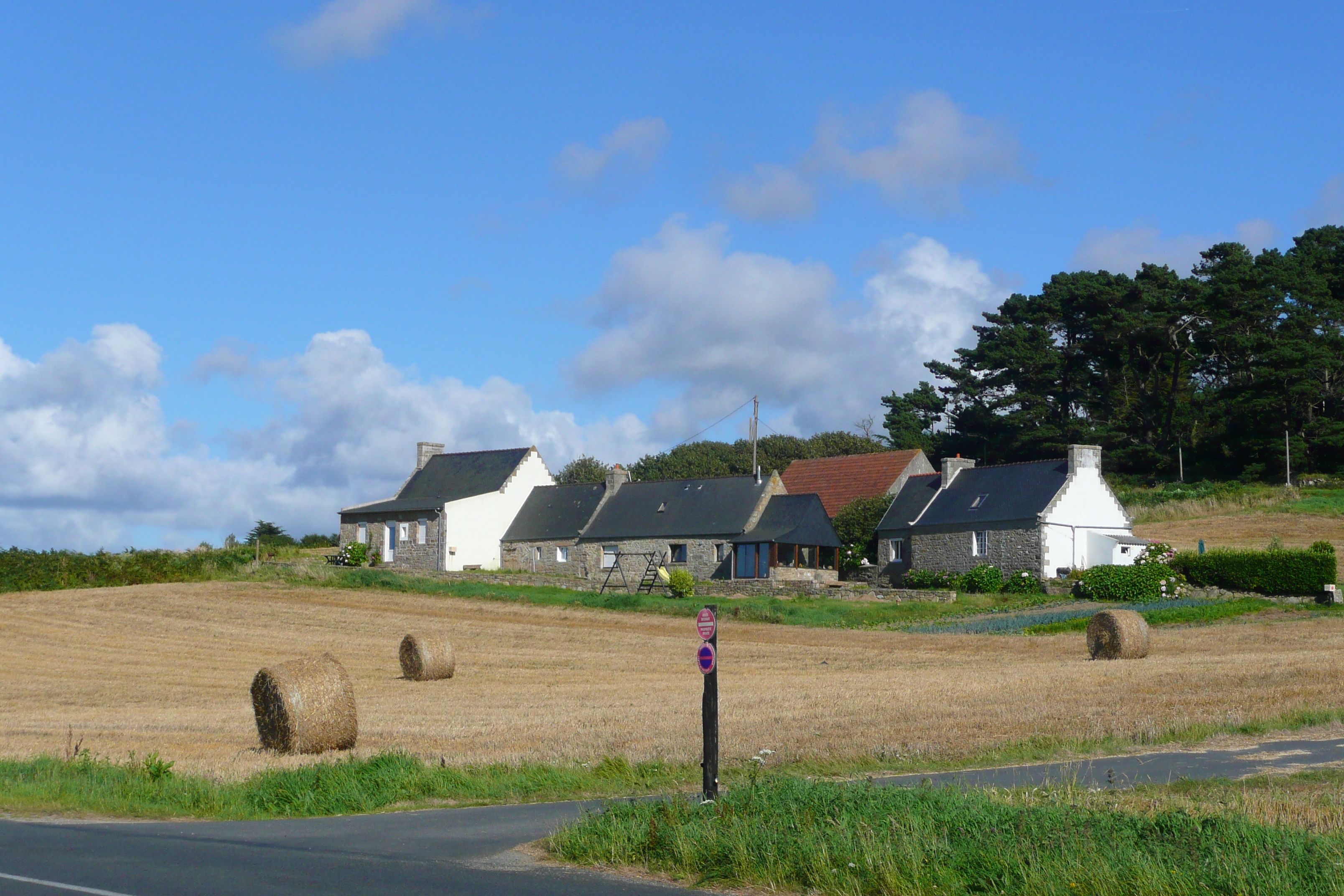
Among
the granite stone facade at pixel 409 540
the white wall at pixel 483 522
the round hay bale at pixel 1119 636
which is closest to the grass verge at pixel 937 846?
the round hay bale at pixel 1119 636

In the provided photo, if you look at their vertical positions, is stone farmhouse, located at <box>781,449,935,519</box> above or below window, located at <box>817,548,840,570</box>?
above

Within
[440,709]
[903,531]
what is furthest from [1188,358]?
[440,709]

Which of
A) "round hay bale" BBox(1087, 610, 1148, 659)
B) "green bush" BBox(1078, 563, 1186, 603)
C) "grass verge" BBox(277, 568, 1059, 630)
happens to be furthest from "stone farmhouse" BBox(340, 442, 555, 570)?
"round hay bale" BBox(1087, 610, 1148, 659)

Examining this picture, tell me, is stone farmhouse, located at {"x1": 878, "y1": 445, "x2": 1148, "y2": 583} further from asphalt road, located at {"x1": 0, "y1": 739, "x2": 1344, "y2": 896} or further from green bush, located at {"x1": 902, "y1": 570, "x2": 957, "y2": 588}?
asphalt road, located at {"x1": 0, "y1": 739, "x2": 1344, "y2": 896}

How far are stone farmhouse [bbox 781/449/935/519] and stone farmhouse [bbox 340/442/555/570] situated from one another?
43.1ft

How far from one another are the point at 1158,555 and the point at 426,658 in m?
30.9

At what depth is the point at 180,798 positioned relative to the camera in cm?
1306

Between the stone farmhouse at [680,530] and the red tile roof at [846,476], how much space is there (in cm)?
495

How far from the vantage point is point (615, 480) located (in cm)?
6444

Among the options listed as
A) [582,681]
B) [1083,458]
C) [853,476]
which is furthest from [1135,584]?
[582,681]

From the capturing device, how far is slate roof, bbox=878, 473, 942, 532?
191 feet

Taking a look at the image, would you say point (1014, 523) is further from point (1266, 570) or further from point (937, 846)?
point (937, 846)

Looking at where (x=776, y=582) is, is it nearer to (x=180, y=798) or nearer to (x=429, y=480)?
(x=429, y=480)

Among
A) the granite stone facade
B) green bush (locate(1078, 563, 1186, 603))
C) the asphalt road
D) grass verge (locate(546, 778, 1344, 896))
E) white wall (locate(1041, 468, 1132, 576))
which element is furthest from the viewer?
the granite stone facade
